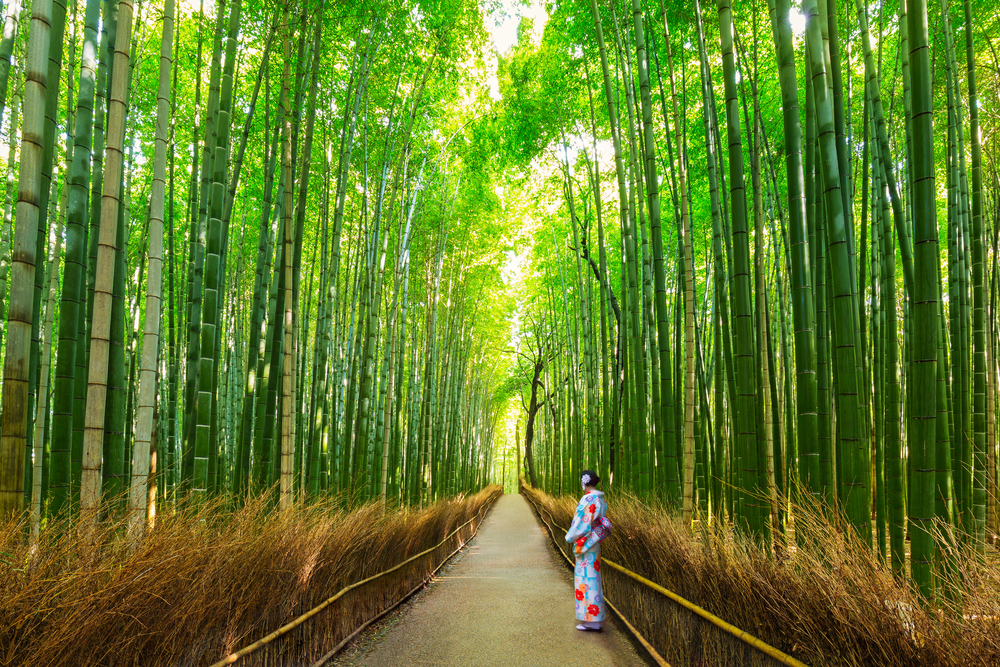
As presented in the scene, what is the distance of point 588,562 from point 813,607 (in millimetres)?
2017

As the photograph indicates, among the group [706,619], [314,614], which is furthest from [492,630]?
[706,619]

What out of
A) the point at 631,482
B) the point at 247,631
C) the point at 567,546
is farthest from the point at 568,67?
the point at 247,631

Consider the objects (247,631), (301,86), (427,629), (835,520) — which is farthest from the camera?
(301,86)

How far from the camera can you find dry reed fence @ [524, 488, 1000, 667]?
1213mm

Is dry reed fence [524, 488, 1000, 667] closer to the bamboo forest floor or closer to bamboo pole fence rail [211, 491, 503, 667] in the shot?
the bamboo forest floor

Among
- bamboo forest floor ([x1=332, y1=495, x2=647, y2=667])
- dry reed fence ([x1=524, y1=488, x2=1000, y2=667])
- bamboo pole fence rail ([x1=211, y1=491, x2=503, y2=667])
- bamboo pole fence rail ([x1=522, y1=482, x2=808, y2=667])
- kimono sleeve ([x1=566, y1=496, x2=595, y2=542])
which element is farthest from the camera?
kimono sleeve ([x1=566, y1=496, x2=595, y2=542])

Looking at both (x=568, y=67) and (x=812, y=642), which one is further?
(x=568, y=67)

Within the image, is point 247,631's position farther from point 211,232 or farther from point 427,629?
point 211,232

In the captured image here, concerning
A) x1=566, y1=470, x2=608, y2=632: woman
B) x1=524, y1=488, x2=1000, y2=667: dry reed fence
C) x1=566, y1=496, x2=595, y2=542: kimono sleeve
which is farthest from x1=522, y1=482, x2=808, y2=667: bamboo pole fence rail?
x1=566, y1=496, x2=595, y2=542: kimono sleeve

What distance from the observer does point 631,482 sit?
526 centimetres

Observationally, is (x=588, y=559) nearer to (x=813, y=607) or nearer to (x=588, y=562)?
(x=588, y=562)

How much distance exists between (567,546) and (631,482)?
1.03m

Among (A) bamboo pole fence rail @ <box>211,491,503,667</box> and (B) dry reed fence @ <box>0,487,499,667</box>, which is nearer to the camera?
(B) dry reed fence @ <box>0,487,499,667</box>

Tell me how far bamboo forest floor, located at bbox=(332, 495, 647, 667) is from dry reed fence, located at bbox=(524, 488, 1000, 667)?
39 cm
